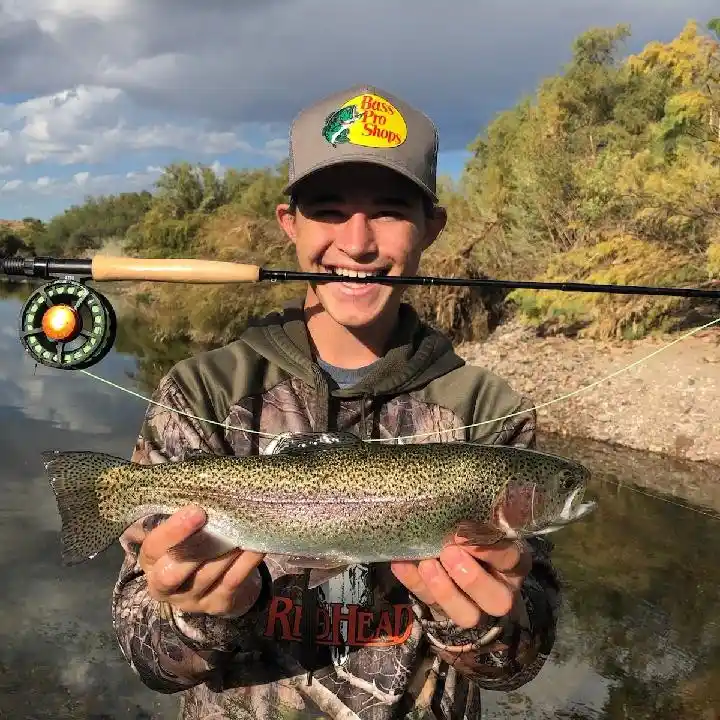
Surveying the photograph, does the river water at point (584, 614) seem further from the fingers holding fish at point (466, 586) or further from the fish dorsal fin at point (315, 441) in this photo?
the fish dorsal fin at point (315, 441)

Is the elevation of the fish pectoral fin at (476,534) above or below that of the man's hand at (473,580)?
above

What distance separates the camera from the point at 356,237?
2883mm

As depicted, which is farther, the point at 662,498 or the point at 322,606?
the point at 662,498

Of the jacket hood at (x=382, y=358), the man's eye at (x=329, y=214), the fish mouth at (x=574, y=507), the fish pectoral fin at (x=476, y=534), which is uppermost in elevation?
the man's eye at (x=329, y=214)

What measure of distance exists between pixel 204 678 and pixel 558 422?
12.5 meters

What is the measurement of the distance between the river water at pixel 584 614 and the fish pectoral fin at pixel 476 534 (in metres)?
4.27

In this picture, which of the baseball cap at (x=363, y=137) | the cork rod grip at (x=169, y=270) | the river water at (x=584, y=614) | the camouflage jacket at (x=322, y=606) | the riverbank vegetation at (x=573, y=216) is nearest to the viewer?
the camouflage jacket at (x=322, y=606)

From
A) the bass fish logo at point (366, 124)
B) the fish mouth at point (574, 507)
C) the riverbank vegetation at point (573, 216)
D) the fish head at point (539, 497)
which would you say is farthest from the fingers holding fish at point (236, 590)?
the riverbank vegetation at point (573, 216)

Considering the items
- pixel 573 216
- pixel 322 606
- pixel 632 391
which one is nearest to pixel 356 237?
pixel 322 606

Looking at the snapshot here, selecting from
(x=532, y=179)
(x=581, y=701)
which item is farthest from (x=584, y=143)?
(x=581, y=701)

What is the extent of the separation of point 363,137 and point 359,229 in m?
0.36

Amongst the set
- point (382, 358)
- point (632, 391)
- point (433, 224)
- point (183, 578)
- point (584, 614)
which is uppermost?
point (632, 391)

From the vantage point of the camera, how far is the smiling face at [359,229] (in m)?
2.93

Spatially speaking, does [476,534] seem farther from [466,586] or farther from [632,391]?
[632,391]
